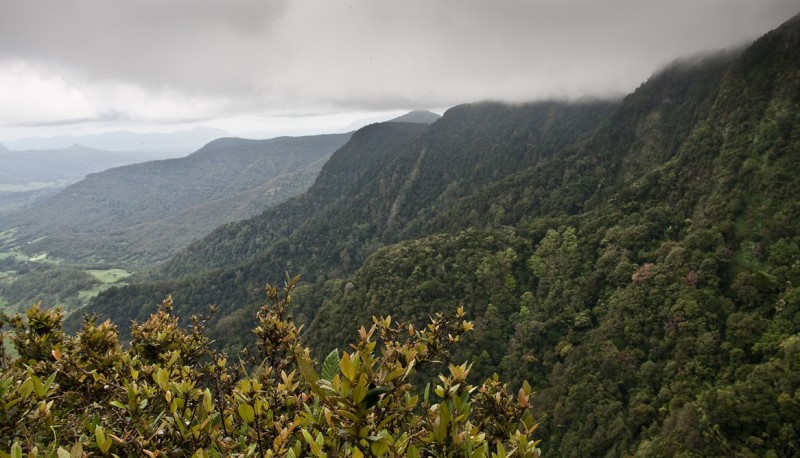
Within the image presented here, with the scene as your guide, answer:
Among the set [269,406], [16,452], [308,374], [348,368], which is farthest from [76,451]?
[348,368]

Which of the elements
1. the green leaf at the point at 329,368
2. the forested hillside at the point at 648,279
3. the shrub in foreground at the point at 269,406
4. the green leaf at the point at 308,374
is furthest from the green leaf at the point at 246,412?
the forested hillside at the point at 648,279

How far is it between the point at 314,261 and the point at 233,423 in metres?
144

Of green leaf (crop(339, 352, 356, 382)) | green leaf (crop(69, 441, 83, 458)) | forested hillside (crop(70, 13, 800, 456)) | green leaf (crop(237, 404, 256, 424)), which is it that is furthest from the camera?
forested hillside (crop(70, 13, 800, 456))

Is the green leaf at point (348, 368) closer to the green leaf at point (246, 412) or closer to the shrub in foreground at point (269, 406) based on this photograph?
the shrub in foreground at point (269, 406)

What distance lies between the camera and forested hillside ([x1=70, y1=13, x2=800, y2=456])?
35750 millimetres

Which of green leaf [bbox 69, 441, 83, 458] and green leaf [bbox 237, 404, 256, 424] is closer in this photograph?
green leaf [bbox 69, 441, 83, 458]

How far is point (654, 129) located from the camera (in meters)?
99.2

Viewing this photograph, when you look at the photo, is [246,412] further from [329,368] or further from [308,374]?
[308,374]

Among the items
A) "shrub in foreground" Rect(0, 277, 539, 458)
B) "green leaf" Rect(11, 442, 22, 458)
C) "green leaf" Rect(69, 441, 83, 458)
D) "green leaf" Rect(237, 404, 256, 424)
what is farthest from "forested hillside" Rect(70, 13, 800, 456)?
"green leaf" Rect(11, 442, 22, 458)

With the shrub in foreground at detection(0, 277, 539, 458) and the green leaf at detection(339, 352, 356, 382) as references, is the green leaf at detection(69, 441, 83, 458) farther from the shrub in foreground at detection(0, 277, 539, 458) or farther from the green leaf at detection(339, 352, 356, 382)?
the green leaf at detection(339, 352, 356, 382)

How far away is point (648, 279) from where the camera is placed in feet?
164

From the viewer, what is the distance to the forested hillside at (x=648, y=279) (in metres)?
35.8

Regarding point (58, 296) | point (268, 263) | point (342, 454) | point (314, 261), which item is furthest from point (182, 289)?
point (342, 454)

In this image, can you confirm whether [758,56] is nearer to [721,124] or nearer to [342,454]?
[721,124]
